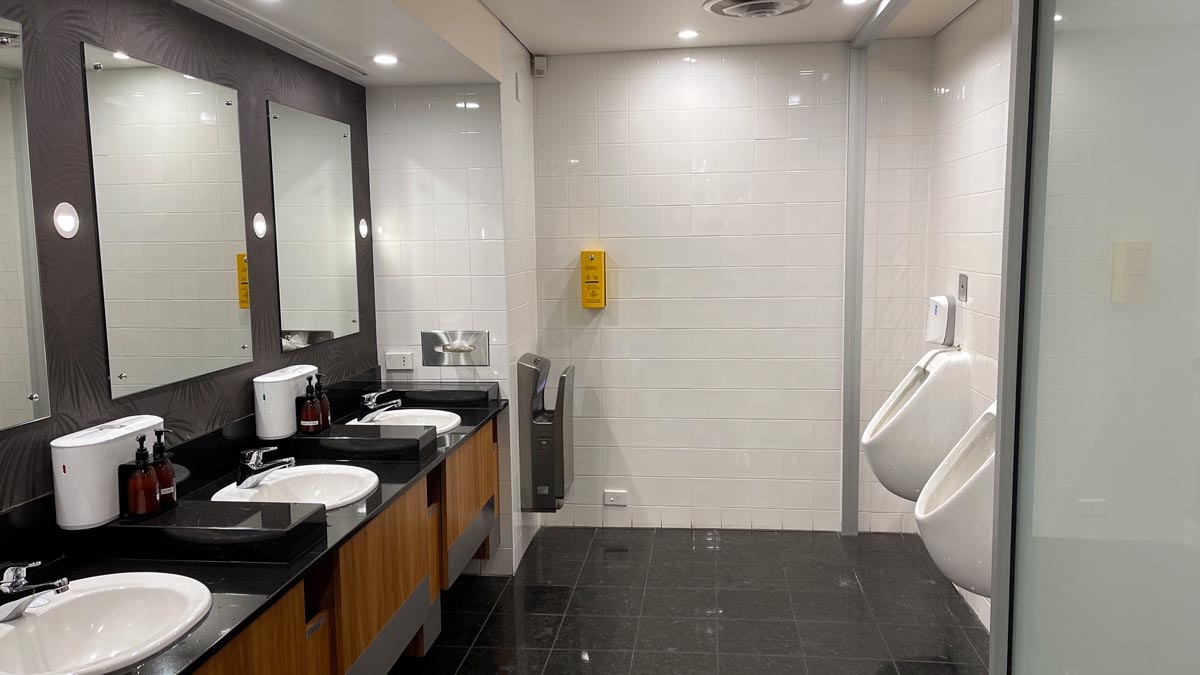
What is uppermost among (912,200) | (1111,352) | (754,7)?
(754,7)

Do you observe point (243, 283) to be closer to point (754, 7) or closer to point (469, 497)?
point (469, 497)

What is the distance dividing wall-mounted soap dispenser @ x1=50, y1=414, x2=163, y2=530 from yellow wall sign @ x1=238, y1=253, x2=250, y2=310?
842 mm

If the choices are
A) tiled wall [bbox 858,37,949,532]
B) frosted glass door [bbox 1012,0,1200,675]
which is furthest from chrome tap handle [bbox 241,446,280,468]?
tiled wall [bbox 858,37,949,532]

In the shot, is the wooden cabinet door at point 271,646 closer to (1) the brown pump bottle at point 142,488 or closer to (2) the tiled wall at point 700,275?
(1) the brown pump bottle at point 142,488

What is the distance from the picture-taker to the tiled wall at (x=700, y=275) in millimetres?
4270

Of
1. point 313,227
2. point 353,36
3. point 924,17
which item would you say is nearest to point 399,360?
point 313,227

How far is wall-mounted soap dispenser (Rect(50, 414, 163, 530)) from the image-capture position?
198 cm

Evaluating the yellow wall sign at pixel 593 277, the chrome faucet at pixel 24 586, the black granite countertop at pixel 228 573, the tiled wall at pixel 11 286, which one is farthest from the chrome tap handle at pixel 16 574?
the yellow wall sign at pixel 593 277

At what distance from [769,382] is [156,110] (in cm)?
308

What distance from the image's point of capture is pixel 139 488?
2088 mm

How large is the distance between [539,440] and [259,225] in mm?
1670

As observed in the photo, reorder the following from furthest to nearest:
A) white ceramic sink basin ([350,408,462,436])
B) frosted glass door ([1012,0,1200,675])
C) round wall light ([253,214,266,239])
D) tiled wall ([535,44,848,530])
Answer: tiled wall ([535,44,848,530]), white ceramic sink basin ([350,408,462,436]), round wall light ([253,214,266,239]), frosted glass door ([1012,0,1200,675])

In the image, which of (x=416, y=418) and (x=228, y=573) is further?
(x=416, y=418)

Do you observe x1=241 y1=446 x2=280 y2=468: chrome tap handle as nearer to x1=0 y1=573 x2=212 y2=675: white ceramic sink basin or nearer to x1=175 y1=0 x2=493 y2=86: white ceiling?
x1=0 y1=573 x2=212 y2=675: white ceramic sink basin
